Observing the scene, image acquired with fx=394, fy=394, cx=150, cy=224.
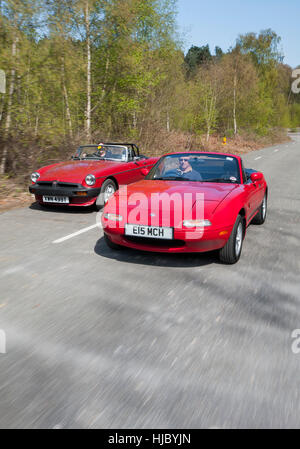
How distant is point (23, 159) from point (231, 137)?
3228 cm

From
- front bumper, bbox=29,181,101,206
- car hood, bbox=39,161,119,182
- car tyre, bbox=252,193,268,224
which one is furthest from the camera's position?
car hood, bbox=39,161,119,182

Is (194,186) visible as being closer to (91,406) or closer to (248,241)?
(248,241)

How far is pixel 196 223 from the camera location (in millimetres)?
4250

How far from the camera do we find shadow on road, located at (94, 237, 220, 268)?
4613mm

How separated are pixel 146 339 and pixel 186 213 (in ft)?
6.02

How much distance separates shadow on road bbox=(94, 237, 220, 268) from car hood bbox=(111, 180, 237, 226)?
1.82ft

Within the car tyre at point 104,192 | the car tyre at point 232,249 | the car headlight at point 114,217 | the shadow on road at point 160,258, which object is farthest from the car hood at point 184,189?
the car tyre at point 104,192

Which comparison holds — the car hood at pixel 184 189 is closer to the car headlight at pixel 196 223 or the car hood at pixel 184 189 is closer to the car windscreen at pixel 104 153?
the car headlight at pixel 196 223

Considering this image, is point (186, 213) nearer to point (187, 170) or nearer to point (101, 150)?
point (187, 170)

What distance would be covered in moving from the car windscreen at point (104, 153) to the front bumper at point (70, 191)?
1507 millimetres

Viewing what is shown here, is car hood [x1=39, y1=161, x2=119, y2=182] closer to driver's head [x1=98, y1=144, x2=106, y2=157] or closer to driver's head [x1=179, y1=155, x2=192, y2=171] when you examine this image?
driver's head [x1=98, y1=144, x2=106, y2=157]

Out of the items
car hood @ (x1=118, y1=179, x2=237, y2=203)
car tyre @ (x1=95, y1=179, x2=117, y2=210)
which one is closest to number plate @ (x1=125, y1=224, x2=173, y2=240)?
car hood @ (x1=118, y1=179, x2=237, y2=203)

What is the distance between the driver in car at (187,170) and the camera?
5488 mm
